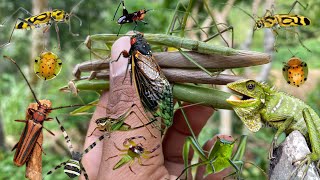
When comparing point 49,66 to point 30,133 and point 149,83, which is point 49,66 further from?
point 149,83

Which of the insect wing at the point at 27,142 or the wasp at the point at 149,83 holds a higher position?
the wasp at the point at 149,83

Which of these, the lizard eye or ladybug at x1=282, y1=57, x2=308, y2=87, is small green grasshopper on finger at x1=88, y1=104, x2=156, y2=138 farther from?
ladybug at x1=282, y1=57, x2=308, y2=87

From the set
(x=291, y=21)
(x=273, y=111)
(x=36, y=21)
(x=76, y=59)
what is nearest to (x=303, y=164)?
(x=273, y=111)

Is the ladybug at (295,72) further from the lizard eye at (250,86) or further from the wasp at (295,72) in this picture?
the lizard eye at (250,86)

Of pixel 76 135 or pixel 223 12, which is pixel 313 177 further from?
pixel 76 135

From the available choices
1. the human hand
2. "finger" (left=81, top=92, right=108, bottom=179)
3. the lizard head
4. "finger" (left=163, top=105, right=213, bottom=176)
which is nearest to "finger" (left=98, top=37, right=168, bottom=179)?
the human hand

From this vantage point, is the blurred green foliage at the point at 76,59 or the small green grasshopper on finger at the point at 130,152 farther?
the blurred green foliage at the point at 76,59

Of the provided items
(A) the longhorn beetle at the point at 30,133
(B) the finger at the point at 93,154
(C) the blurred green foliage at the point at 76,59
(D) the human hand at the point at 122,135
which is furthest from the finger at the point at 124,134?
(C) the blurred green foliage at the point at 76,59
